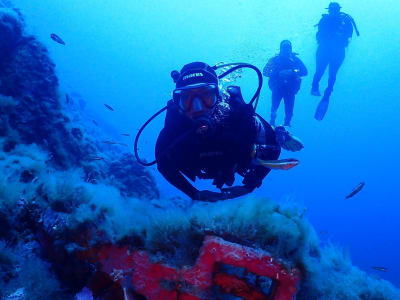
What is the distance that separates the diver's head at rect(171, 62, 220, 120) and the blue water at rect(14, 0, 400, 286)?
37168 mm

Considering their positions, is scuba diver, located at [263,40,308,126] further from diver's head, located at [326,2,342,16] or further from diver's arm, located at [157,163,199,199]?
diver's arm, located at [157,163,199,199]

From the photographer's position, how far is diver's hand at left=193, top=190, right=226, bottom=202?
3564mm

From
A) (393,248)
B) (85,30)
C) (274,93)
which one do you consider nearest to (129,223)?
(274,93)

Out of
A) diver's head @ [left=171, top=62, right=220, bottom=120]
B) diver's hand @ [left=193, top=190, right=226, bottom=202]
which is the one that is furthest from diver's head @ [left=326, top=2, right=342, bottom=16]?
diver's hand @ [left=193, top=190, right=226, bottom=202]

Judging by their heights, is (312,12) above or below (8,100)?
above

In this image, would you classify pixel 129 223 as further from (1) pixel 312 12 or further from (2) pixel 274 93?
(1) pixel 312 12

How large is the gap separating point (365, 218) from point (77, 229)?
252ft

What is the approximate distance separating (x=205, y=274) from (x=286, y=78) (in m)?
8.59

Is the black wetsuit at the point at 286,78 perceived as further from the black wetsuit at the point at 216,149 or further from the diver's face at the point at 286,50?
the black wetsuit at the point at 216,149

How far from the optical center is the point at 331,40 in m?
10.5

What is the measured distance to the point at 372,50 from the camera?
111 meters

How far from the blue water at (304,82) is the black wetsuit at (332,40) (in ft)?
107

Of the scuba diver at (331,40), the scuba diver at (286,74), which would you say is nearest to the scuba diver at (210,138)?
the scuba diver at (286,74)

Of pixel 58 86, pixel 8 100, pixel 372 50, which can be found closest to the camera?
pixel 8 100
